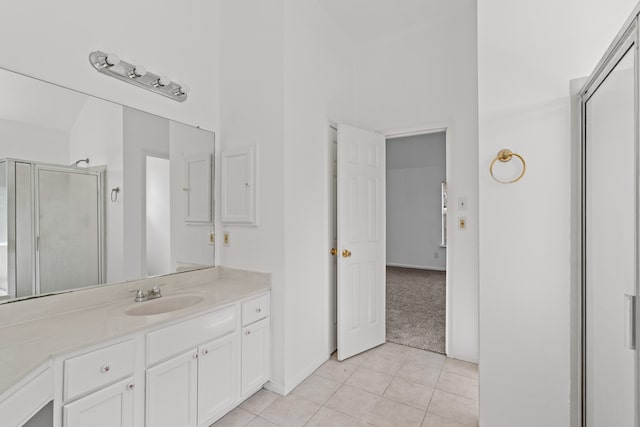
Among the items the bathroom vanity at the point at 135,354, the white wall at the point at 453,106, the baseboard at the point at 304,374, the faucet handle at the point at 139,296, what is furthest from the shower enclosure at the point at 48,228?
the white wall at the point at 453,106

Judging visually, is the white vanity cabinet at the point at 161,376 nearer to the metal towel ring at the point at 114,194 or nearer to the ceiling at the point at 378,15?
the metal towel ring at the point at 114,194

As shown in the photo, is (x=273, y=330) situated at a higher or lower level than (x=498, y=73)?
lower

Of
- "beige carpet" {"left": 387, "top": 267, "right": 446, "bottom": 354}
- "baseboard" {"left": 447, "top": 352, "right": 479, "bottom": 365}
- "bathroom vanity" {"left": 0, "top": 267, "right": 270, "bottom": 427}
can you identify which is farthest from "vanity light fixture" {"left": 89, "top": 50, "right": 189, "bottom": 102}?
"baseboard" {"left": 447, "top": 352, "right": 479, "bottom": 365}

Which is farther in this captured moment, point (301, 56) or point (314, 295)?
point (314, 295)

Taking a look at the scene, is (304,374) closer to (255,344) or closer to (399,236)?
(255,344)

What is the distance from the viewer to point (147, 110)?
1.97 meters

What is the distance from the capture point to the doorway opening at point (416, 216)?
5.62 meters

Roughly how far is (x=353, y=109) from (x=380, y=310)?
215 cm

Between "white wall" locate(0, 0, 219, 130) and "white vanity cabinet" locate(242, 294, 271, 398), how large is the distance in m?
1.48

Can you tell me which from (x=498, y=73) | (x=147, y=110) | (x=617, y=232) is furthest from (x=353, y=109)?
(x=617, y=232)

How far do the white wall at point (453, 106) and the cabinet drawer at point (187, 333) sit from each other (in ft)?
6.57

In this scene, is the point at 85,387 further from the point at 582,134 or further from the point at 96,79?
the point at 582,134

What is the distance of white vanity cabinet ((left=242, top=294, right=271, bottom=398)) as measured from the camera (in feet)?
→ 6.38

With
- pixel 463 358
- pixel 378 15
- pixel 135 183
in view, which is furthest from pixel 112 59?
pixel 463 358
